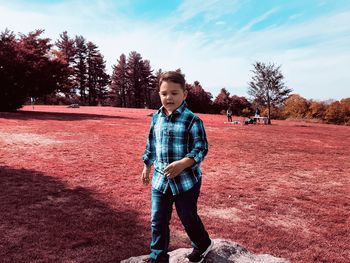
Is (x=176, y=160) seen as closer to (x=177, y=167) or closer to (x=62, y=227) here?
(x=177, y=167)

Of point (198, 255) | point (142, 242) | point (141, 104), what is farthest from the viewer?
point (141, 104)

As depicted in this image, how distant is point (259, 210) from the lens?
5.15m

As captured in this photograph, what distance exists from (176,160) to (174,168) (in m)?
0.16

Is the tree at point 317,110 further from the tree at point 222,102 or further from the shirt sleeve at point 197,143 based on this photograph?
the shirt sleeve at point 197,143

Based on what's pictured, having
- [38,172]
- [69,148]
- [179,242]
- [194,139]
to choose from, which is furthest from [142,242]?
[69,148]

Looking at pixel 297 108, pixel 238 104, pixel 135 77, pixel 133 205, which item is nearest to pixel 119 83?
Answer: pixel 135 77

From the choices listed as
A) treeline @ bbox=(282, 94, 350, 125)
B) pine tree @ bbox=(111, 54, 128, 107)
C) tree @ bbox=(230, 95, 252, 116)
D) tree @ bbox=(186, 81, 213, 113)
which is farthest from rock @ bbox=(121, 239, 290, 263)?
pine tree @ bbox=(111, 54, 128, 107)

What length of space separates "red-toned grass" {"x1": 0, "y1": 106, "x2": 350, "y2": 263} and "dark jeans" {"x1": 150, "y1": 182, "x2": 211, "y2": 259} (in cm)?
94

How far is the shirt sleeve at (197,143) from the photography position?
247 centimetres

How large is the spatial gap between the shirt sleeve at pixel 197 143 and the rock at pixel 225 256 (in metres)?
1.03

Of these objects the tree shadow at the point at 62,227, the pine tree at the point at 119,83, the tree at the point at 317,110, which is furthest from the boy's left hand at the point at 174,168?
the pine tree at the point at 119,83

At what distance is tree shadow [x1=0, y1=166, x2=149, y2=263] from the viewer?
134 inches

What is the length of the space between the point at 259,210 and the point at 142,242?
89.9 inches

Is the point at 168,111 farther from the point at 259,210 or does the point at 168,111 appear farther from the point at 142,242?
the point at 259,210
